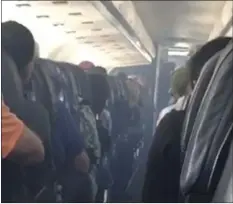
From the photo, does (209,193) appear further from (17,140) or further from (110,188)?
(17,140)

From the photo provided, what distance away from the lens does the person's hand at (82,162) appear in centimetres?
104

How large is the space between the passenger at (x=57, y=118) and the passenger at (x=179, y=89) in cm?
16

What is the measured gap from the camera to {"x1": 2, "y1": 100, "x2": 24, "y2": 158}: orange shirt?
38.1 inches

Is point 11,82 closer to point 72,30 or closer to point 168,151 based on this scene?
point 72,30

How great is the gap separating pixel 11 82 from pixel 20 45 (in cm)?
7

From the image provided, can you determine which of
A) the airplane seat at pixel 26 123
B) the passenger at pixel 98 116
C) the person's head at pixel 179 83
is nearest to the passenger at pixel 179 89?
the person's head at pixel 179 83

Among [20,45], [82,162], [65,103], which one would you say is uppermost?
[20,45]

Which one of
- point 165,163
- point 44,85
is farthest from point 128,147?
point 44,85

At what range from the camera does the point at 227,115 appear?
0.87 meters

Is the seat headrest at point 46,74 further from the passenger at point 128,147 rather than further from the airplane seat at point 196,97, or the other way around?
the airplane seat at point 196,97

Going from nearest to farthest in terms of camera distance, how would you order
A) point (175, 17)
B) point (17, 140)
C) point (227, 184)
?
point (227, 184) → point (17, 140) → point (175, 17)

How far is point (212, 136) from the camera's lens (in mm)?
871

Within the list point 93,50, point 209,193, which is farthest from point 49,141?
point 209,193

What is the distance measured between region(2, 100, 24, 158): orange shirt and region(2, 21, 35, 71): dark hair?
9 cm
